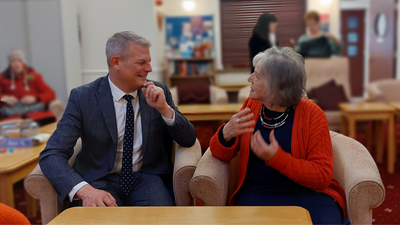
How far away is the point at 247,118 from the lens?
1347 mm

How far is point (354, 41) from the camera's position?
7.87 meters

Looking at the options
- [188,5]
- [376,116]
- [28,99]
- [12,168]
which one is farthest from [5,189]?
[188,5]

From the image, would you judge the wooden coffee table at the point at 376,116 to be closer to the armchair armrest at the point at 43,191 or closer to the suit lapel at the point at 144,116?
the suit lapel at the point at 144,116

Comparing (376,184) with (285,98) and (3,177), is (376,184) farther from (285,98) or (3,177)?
(3,177)

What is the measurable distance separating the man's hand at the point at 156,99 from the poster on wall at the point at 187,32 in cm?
450

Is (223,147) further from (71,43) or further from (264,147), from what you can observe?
(71,43)

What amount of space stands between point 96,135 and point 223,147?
1.81ft

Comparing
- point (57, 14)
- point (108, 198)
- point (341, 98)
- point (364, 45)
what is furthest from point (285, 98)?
point (364, 45)

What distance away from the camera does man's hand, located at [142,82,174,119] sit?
4.85ft

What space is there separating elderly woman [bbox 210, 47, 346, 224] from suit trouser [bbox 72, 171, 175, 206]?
0.33m

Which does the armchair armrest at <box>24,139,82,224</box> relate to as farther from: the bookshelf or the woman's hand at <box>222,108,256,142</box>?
the bookshelf

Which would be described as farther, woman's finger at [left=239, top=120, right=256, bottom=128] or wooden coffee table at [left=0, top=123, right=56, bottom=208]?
wooden coffee table at [left=0, top=123, right=56, bottom=208]

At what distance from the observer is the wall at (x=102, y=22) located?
2021 mm

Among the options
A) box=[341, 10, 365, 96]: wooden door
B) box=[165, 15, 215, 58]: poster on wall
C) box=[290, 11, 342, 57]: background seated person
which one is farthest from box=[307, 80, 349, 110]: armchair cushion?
box=[341, 10, 365, 96]: wooden door
